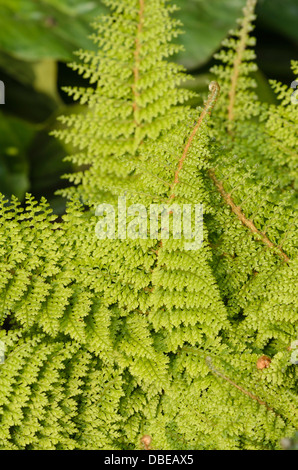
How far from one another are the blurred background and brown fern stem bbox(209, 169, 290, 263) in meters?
0.82

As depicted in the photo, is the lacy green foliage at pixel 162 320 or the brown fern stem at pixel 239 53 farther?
the brown fern stem at pixel 239 53

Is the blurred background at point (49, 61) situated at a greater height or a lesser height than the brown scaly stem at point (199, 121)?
greater

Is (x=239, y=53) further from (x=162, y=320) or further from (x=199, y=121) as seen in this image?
(x=162, y=320)

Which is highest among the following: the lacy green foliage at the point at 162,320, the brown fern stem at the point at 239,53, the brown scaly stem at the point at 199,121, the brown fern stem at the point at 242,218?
the brown fern stem at the point at 239,53

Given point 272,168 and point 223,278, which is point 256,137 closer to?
point 272,168

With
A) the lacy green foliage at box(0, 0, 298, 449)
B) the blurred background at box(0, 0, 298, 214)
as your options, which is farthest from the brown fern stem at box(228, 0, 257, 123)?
the blurred background at box(0, 0, 298, 214)

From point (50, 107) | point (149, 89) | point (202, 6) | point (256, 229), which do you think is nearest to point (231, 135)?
point (149, 89)

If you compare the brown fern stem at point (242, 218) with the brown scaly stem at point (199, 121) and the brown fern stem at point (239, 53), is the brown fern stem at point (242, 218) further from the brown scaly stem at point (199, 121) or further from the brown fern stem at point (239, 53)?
the brown fern stem at point (239, 53)

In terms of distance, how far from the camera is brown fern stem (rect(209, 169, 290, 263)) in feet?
3.67

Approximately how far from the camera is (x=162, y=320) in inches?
42.4

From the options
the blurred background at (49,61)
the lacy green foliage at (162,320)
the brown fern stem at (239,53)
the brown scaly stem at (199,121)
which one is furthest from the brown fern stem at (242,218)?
the blurred background at (49,61)

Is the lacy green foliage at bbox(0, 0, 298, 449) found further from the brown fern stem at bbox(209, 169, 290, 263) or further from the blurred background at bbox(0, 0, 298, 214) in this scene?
the blurred background at bbox(0, 0, 298, 214)

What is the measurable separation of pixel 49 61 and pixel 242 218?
5.01 feet

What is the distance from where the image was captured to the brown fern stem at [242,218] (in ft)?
3.67
